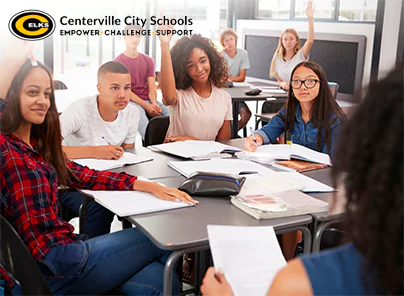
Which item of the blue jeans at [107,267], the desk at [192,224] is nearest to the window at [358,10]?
the desk at [192,224]

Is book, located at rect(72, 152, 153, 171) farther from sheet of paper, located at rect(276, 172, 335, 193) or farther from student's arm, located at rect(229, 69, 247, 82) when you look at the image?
student's arm, located at rect(229, 69, 247, 82)

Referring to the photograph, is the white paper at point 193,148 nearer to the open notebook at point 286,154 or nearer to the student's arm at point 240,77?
the open notebook at point 286,154

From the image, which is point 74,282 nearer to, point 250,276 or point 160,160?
point 250,276

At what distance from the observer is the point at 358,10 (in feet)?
23.7

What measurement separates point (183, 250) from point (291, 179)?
2.56ft

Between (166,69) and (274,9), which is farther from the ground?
(274,9)

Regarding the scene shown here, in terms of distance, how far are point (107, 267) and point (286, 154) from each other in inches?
45.9

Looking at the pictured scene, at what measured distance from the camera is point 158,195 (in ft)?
6.14

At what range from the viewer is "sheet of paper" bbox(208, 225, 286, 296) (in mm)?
1366

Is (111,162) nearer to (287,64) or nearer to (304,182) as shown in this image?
(304,182)

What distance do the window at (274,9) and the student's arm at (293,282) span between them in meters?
7.93

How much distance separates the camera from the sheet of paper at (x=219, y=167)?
7.32 feet

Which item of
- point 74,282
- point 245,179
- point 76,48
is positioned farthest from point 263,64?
point 74,282

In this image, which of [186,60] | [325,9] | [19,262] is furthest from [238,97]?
[325,9]
